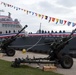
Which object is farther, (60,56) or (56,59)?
(56,59)

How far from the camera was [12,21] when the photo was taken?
1567 inches

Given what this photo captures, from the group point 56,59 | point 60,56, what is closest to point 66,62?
point 60,56

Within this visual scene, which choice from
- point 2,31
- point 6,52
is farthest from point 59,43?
point 2,31

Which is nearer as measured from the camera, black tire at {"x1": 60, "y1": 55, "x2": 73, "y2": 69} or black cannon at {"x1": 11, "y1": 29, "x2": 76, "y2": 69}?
black cannon at {"x1": 11, "y1": 29, "x2": 76, "y2": 69}

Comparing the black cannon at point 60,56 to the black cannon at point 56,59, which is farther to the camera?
the black cannon at point 60,56

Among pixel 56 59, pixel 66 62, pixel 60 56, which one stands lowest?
Result: pixel 66 62

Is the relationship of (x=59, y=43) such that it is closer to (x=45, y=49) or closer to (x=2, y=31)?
(x=45, y=49)

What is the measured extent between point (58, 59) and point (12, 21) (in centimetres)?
2696

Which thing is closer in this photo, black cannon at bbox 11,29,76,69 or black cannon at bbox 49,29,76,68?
black cannon at bbox 11,29,76,69

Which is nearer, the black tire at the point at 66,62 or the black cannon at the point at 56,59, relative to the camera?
the black cannon at the point at 56,59

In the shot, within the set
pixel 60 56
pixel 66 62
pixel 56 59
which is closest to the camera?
pixel 66 62

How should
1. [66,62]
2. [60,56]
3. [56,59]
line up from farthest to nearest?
1. [56,59]
2. [60,56]
3. [66,62]

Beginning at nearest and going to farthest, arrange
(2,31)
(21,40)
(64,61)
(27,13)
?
(64,61) < (27,13) < (21,40) < (2,31)

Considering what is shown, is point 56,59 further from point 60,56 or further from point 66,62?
point 66,62
